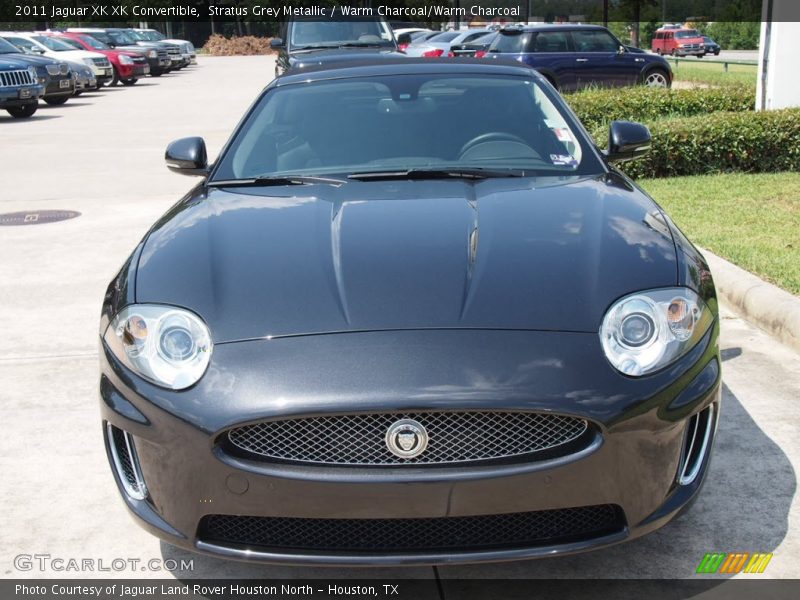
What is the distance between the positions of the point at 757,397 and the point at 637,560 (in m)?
1.68

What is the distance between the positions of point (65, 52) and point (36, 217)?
21393 mm

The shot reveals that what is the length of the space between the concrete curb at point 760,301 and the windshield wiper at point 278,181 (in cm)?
262

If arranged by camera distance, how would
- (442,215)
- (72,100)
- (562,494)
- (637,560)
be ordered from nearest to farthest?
(562,494)
(637,560)
(442,215)
(72,100)

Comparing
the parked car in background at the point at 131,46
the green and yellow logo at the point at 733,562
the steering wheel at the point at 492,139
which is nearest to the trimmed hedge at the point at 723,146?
the steering wheel at the point at 492,139

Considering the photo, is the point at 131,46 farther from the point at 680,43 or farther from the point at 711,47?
the point at 711,47

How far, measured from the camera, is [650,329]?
9.51ft

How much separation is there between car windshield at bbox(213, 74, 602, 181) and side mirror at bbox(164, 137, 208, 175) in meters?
0.24

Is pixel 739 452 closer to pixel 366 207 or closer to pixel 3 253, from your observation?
pixel 366 207

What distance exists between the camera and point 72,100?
26391 mm

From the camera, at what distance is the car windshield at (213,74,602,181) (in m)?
4.31

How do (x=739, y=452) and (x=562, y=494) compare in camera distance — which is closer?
(x=562, y=494)

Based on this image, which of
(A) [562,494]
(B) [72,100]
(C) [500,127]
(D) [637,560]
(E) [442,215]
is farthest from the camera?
(B) [72,100]

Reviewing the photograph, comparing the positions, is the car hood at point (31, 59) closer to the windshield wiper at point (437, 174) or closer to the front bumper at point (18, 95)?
the front bumper at point (18, 95)

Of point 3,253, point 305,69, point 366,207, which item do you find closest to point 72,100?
point 3,253
